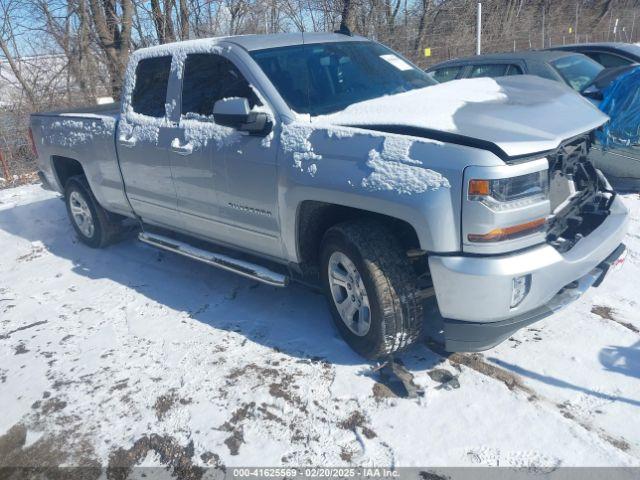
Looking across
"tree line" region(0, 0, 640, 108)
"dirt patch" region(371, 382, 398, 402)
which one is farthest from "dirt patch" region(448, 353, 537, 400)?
"tree line" region(0, 0, 640, 108)

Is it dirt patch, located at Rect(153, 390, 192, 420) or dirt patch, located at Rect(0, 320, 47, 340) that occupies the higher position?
dirt patch, located at Rect(153, 390, 192, 420)

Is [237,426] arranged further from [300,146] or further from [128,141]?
[128,141]

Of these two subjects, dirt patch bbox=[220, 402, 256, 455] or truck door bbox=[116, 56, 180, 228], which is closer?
dirt patch bbox=[220, 402, 256, 455]

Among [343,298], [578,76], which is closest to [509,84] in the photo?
[343,298]

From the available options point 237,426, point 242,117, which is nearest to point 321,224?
point 242,117

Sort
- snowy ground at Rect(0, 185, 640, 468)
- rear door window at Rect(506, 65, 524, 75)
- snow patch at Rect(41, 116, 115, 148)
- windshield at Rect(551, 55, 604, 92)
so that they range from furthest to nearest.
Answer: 1. rear door window at Rect(506, 65, 524, 75)
2. windshield at Rect(551, 55, 604, 92)
3. snow patch at Rect(41, 116, 115, 148)
4. snowy ground at Rect(0, 185, 640, 468)

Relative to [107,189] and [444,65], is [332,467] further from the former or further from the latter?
[444,65]

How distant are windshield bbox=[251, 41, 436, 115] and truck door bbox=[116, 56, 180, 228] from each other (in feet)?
3.65

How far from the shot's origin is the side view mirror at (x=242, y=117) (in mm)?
3504

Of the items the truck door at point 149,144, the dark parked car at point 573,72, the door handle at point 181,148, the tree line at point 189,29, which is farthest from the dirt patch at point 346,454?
the tree line at point 189,29

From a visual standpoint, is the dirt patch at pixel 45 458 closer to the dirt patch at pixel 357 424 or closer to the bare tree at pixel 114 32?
the dirt patch at pixel 357 424

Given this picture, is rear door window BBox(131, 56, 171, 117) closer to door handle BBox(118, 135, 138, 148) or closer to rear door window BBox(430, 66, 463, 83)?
door handle BBox(118, 135, 138, 148)

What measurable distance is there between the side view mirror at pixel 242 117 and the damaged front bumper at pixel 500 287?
1435 millimetres

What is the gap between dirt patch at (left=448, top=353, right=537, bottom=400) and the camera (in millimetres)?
3100
